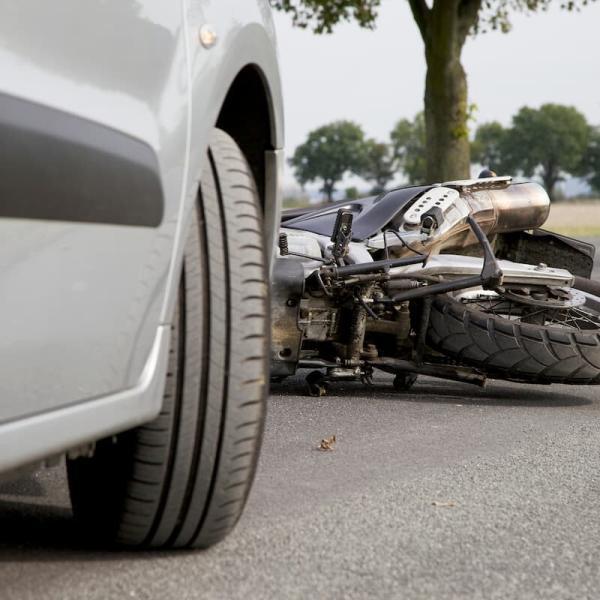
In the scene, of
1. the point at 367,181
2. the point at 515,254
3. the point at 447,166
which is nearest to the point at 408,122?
the point at 367,181

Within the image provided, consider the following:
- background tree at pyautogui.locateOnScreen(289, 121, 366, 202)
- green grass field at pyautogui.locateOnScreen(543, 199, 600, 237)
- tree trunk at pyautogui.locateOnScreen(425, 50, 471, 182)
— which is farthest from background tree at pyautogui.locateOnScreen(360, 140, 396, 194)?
tree trunk at pyautogui.locateOnScreen(425, 50, 471, 182)

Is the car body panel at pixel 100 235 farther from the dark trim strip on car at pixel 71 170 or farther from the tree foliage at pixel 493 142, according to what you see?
the tree foliage at pixel 493 142

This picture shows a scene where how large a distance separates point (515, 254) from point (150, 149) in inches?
172

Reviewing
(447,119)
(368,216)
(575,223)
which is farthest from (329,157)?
(368,216)

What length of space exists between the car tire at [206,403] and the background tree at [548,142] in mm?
162328

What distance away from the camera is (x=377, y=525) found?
10.1 feet

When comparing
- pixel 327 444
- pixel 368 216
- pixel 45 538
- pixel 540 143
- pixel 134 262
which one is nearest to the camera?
pixel 134 262

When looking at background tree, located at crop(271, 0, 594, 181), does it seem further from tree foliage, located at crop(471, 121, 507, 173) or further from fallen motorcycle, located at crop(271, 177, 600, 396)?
tree foliage, located at crop(471, 121, 507, 173)

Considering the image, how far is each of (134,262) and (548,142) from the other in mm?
168115

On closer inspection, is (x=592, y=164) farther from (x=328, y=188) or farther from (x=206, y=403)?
(x=206, y=403)

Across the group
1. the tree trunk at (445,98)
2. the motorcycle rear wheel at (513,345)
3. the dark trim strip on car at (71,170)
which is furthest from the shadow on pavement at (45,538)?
the tree trunk at (445,98)

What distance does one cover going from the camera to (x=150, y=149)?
2.16 m

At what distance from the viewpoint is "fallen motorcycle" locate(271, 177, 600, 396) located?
5.23 meters

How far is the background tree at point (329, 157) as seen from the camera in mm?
167125
